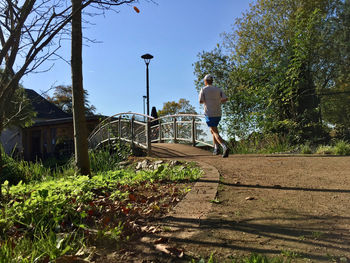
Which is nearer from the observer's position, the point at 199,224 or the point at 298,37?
the point at 199,224

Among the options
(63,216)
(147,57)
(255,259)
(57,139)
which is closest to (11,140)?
(57,139)

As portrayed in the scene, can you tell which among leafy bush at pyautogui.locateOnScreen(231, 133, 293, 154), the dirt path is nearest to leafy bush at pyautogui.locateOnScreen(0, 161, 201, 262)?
the dirt path

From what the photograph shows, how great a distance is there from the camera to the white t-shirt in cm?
627

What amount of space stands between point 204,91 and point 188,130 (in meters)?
5.12

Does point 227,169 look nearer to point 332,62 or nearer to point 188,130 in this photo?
point 188,130

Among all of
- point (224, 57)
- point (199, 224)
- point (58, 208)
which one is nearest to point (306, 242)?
point (199, 224)

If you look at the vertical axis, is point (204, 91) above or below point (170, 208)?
above

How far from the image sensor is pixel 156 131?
1316 cm

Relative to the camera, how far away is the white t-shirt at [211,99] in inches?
247

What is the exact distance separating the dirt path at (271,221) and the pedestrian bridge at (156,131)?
5.78 m

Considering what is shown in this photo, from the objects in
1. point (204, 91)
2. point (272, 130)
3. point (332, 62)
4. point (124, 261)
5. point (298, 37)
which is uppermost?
point (332, 62)

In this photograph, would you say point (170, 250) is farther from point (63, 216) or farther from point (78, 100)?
point (78, 100)

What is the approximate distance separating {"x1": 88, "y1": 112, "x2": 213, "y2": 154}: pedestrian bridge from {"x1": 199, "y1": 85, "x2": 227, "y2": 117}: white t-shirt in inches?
114

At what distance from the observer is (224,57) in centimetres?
1552
